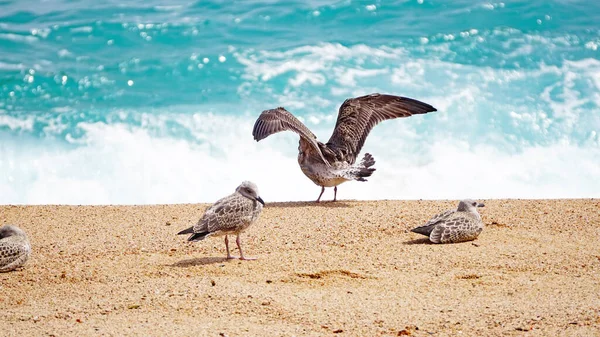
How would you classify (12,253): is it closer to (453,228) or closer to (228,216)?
(228,216)

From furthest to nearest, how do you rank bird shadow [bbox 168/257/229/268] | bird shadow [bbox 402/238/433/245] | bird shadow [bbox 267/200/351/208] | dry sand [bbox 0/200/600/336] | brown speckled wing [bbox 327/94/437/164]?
brown speckled wing [bbox 327/94/437/164]
bird shadow [bbox 267/200/351/208]
bird shadow [bbox 402/238/433/245]
bird shadow [bbox 168/257/229/268]
dry sand [bbox 0/200/600/336]

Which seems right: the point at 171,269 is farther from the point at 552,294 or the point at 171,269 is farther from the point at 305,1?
the point at 305,1

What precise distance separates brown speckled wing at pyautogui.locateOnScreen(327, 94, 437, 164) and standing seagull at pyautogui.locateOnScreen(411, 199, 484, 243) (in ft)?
9.71

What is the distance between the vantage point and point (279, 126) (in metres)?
10.1

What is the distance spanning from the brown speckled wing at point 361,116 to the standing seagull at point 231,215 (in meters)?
3.43

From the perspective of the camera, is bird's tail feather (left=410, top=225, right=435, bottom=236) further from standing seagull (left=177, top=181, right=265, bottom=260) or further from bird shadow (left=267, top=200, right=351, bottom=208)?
bird shadow (left=267, top=200, right=351, bottom=208)

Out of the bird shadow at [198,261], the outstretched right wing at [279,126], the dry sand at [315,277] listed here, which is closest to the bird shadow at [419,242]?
the dry sand at [315,277]

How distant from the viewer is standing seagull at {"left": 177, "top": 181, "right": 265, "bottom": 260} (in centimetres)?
704

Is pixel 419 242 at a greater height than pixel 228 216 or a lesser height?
lesser

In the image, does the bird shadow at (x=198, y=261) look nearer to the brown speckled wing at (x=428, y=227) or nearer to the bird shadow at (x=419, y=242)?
the bird shadow at (x=419, y=242)

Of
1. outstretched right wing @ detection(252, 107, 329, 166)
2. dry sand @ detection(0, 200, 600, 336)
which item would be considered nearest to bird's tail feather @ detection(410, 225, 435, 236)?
dry sand @ detection(0, 200, 600, 336)

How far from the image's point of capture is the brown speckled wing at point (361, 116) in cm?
1094

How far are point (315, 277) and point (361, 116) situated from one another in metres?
4.79

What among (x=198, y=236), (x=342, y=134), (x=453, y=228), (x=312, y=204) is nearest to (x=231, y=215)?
(x=198, y=236)
